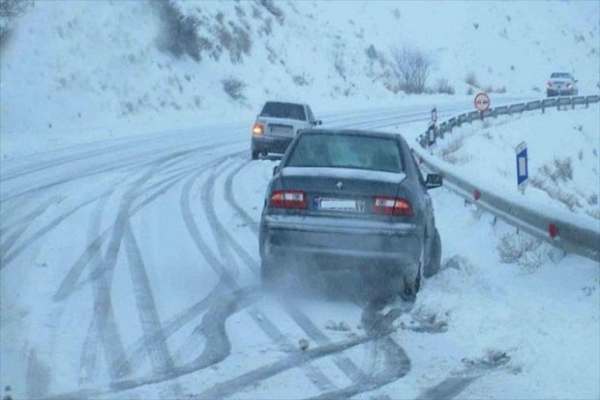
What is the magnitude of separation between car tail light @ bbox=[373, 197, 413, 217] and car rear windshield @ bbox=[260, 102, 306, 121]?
16373mm

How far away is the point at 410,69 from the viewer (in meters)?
66.6

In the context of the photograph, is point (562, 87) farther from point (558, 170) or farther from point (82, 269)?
point (82, 269)

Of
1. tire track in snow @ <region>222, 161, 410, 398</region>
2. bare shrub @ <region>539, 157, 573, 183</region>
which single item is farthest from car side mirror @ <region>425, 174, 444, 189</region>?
bare shrub @ <region>539, 157, 573, 183</region>

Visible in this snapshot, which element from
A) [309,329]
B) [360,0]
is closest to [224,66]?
[360,0]

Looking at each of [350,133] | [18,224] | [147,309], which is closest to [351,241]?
[350,133]

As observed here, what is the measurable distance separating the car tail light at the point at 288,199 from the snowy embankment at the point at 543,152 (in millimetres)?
12048

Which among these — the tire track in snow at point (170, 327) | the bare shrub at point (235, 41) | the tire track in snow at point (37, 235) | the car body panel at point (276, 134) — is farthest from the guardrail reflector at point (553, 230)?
the bare shrub at point (235, 41)

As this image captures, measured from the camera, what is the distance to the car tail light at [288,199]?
9.91 m

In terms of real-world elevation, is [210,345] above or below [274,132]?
above

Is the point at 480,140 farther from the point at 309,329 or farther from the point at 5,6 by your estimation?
the point at 309,329

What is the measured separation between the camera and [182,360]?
7.77 m

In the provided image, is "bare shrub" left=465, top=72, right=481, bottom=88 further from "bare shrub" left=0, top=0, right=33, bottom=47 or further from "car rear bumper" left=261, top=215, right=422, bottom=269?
"car rear bumper" left=261, top=215, right=422, bottom=269

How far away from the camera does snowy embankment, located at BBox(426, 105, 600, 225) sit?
1017 inches

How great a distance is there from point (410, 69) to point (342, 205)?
57.6 metres
